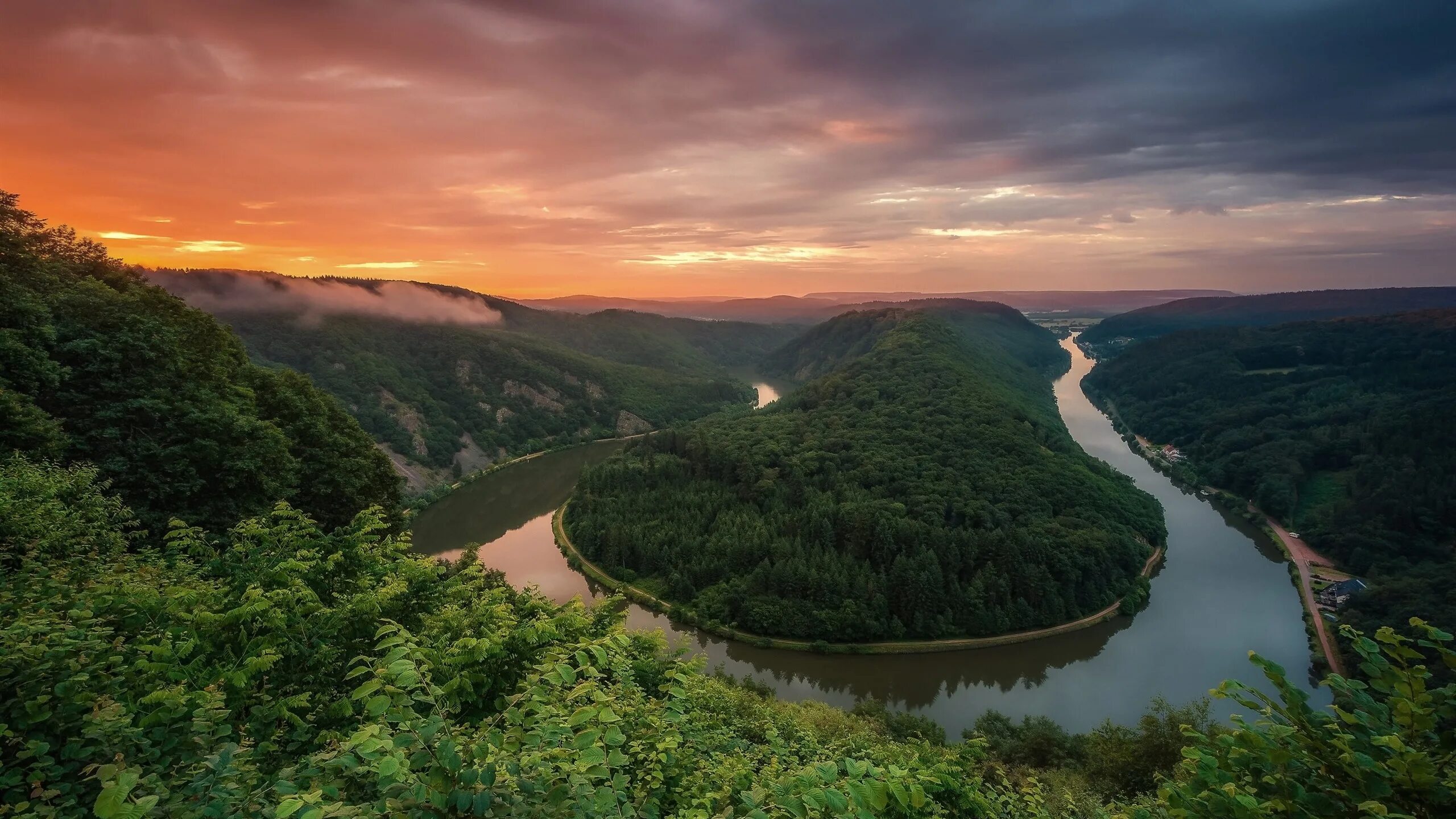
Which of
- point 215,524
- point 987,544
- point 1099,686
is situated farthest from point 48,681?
point 987,544

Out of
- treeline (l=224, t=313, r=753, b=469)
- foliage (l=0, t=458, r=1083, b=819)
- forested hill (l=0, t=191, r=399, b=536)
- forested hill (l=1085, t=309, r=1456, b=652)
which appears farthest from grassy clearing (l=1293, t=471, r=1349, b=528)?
treeline (l=224, t=313, r=753, b=469)

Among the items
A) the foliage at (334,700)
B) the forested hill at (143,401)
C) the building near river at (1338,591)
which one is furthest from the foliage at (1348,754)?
the building near river at (1338,591)

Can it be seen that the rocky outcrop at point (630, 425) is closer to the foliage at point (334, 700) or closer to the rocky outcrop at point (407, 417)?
the rocky outcrop at point (407, 417)

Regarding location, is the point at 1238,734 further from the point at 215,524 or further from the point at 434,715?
the point at 215,524

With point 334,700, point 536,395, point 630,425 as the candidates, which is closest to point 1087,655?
point 334,700

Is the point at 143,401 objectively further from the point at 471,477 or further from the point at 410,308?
the point at 410,308
